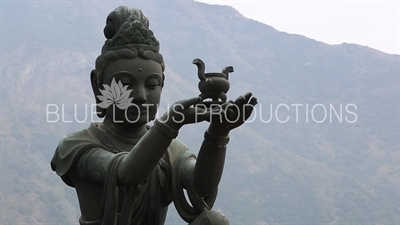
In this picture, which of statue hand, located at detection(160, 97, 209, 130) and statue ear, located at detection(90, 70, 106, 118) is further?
statue ear, located at detection(90, 70, 106, 118)

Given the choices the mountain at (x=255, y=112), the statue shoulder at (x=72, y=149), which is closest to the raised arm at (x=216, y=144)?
the statue shoulder at (x=72, y=149)

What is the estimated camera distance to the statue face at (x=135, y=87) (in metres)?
4.85

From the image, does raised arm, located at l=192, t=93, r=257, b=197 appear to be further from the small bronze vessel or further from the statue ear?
the statue ear

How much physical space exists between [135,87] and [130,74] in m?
0.09

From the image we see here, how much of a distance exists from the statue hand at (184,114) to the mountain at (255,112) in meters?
32.3

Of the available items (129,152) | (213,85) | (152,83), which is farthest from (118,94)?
(213,85)

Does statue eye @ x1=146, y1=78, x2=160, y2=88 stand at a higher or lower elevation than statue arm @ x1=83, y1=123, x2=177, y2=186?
higher

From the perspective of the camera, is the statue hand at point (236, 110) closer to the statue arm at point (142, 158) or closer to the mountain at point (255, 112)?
the statue arm at point (142, 158)

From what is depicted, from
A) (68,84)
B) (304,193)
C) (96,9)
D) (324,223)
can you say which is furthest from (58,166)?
(96,9)

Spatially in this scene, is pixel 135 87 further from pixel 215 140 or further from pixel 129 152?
pixel 215 140

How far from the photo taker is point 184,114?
436 cm

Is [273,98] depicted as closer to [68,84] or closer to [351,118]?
[351,118]

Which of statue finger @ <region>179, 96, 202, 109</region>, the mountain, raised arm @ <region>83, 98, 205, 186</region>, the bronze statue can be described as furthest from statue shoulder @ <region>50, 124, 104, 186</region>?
the mountain

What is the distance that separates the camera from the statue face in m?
4.85
